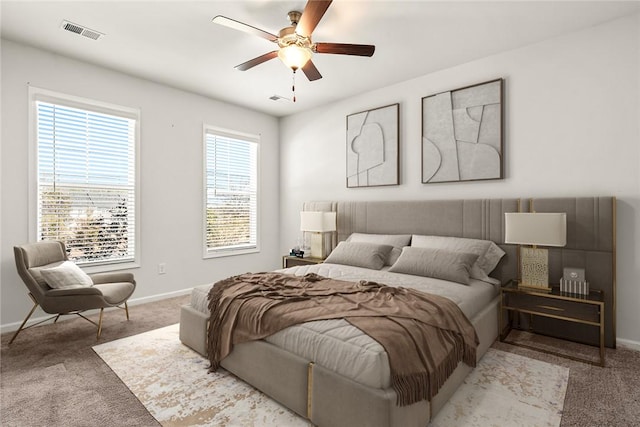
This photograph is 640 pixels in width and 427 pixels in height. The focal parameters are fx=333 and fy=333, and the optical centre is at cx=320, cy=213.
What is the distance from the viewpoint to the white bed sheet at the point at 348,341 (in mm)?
1649

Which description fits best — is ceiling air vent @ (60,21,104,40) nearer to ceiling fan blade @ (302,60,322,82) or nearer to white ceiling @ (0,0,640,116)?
white ceiling @ (0,0,640,116)

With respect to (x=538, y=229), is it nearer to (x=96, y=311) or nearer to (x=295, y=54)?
(x=295, y=54)

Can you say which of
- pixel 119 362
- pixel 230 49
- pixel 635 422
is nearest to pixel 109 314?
pixel 119 362

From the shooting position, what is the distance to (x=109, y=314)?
3.81 metres

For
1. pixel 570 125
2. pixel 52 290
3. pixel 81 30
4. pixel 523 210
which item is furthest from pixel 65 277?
pixel 570 125

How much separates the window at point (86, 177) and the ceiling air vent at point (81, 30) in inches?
32.5

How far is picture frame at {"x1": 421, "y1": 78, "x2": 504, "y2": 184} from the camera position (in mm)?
3547

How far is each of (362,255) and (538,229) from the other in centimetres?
170

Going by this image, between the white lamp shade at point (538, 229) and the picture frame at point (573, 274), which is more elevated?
the white lamp shade at point (538, 229)

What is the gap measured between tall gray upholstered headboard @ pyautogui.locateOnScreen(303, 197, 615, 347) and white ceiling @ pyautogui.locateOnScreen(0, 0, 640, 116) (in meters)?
1.58

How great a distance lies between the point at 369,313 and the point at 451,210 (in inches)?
86.4

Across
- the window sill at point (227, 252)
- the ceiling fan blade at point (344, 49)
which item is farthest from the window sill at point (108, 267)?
the ceiling fan blade at point (344, 49)

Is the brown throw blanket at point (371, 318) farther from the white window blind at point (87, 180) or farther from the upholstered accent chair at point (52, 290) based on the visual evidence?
the white window blind at point (87, 180)

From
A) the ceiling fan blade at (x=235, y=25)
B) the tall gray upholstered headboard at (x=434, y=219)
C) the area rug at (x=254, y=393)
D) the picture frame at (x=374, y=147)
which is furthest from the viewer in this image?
the picture frame at (x=374, y=147)
